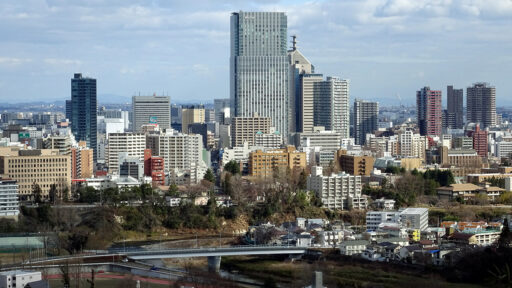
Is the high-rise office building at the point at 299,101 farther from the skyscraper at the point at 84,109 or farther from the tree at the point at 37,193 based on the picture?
the tree at the point at 37,193

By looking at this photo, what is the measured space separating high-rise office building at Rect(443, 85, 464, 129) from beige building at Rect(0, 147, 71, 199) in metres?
36.4

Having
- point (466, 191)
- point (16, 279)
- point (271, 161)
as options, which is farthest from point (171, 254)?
point (271, 161)

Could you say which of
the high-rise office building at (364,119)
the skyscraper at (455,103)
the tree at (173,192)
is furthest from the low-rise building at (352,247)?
the skyscraper at (455,103)

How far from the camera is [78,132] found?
150 feet

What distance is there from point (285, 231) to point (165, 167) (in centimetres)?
1308

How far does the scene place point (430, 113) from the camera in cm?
Answer: 5606

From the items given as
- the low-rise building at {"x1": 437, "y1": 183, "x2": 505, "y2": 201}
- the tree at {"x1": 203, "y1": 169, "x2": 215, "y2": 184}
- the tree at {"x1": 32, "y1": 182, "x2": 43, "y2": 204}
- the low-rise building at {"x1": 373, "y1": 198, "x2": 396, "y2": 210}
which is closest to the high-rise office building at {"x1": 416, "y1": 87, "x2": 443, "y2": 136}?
the low-rise building at {"x1": 437, "y1": 183, "x2": 505, "y2": 201}

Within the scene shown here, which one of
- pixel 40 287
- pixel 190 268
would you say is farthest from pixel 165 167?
pixel 40 287

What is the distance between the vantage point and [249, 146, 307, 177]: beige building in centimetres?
3384

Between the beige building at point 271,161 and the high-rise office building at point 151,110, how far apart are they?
1864 cm

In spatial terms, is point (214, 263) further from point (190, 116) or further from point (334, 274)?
point (190, 116)

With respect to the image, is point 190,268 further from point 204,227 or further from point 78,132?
point 78,132

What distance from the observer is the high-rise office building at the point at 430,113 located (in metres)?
55.4

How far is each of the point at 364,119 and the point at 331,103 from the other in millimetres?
7350
